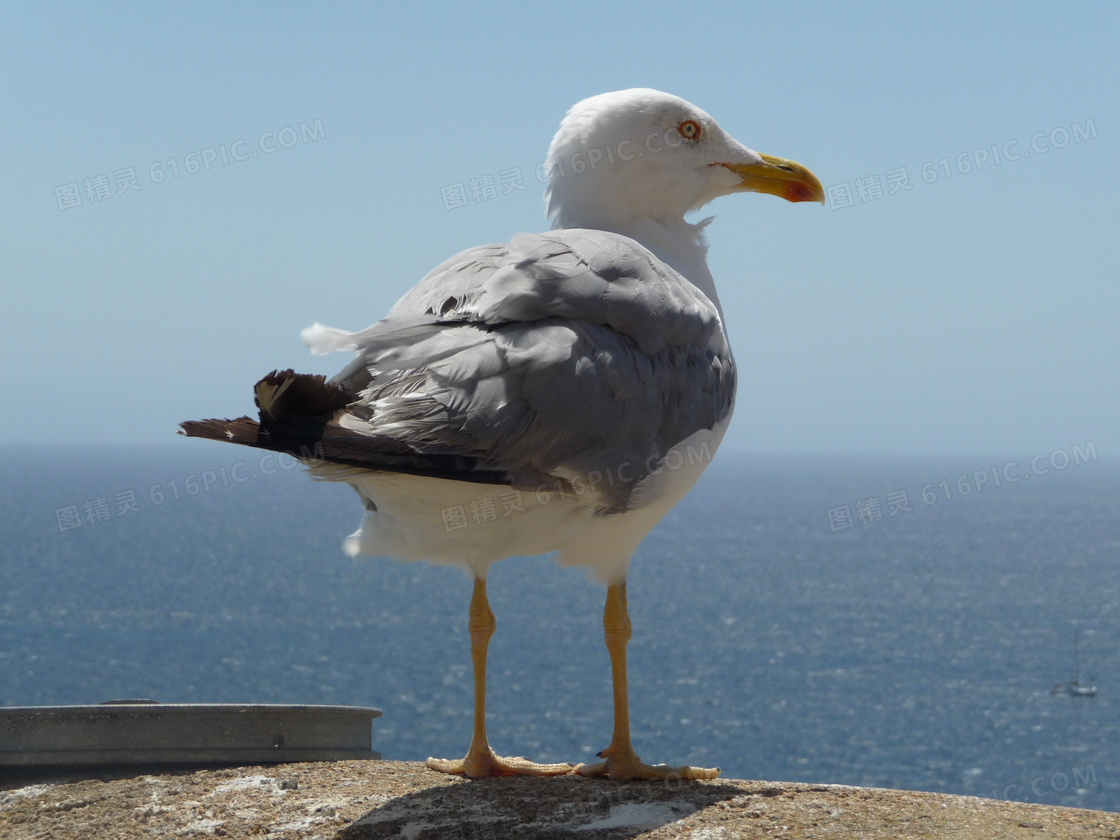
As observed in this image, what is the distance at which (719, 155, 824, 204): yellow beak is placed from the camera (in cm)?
698

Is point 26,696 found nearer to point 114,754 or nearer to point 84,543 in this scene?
point 114,754

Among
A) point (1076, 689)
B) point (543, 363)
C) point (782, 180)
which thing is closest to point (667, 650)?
point (1076, 689)

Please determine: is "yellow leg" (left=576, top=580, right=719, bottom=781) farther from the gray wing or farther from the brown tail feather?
the brown tail feather

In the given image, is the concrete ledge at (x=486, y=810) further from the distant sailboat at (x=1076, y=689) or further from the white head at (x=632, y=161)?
the distant sailboat at (x=1076, y=689)

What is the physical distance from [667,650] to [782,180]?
83.7 m

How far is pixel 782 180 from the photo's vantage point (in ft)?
23.1

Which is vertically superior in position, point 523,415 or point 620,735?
point 523,415

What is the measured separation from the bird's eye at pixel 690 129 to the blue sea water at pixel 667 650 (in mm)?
8224

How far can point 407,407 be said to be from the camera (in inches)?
179

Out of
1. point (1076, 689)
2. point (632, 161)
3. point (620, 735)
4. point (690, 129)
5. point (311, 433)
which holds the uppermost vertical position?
point (690, 129)

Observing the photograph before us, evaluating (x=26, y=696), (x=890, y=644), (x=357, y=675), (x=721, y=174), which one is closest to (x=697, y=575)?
(x=890, y=644)

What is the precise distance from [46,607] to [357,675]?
38.6 m

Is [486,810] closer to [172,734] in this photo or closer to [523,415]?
[523,415]

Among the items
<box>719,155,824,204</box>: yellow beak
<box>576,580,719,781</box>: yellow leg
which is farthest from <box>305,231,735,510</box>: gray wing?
<box>719,155,824,204</box>: yellow beak
